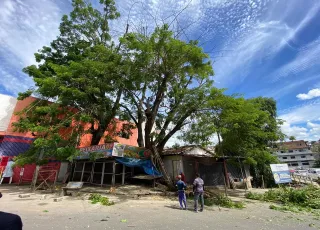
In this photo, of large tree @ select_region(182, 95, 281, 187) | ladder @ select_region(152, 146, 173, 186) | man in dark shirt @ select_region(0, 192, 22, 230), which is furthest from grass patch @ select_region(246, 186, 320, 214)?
man in dark shirt @ select_region(0, 192, 22, 230)

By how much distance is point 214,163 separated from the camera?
18672mm

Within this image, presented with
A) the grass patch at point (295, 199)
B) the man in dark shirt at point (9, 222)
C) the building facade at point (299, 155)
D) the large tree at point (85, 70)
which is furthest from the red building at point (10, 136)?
the building facade at point (299, 155)

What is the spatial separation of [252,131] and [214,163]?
745 centimetres

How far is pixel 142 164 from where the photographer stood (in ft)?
46.6

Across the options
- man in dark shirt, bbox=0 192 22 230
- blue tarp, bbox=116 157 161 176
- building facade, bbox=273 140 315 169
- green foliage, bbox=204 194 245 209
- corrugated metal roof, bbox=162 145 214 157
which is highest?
building facade, bbox=273 140 315 169

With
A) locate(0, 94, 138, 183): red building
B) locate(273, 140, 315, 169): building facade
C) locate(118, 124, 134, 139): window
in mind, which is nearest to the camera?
locate(0, 94, 138, 183): red building

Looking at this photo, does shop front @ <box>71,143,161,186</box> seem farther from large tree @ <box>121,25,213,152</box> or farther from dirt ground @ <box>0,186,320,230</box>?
dirt ground @ <box>0,186,320,230</box>

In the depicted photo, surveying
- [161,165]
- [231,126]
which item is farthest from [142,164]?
[231,126]

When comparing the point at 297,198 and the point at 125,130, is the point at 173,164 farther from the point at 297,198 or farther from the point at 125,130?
the point at 297,198

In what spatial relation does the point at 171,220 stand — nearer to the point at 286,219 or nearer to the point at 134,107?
the point at 286,219

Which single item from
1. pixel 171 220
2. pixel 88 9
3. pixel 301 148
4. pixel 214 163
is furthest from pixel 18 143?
pixel 301 148

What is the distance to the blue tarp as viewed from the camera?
541 inches

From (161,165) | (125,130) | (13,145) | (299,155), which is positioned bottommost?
(161,165)

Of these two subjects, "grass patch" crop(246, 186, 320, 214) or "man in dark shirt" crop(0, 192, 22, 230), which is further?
"grass patch" crop(246, 186, 320, 214)
